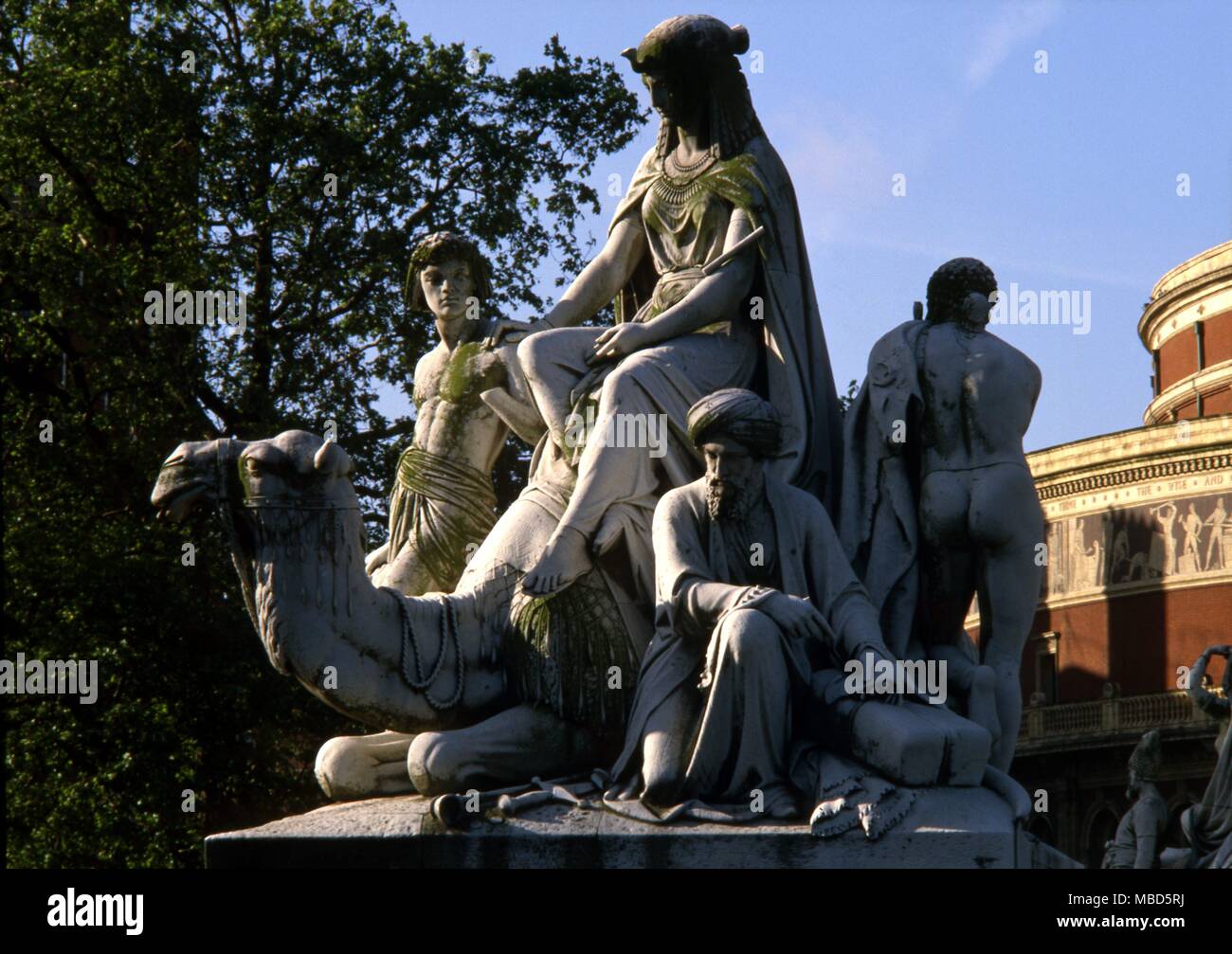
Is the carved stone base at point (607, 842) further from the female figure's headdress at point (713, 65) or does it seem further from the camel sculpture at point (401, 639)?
the female figure's headdress at point (713, 65)

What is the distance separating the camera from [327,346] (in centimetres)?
2369

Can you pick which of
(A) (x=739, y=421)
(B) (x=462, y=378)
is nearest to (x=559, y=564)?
(A) (x=739, y=421)

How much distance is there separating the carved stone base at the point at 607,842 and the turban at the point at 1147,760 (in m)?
13.8

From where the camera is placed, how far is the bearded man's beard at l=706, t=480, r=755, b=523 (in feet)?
28.6

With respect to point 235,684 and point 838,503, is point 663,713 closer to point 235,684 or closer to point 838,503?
point 838,503

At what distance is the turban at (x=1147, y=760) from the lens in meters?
22.0

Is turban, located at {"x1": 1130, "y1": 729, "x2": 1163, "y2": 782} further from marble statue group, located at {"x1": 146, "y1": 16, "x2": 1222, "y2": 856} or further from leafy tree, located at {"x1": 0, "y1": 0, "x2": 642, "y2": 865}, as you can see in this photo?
marble statue group, located at {"x1": 146, "y1": 16, "x2": 1222, "y2": 856}

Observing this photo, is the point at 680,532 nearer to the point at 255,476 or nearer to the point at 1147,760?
the point at 255,476

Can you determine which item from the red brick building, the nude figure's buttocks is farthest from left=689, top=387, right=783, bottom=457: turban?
the red brick building

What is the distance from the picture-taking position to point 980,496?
30.8ft

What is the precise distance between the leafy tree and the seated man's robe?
12.5 metres

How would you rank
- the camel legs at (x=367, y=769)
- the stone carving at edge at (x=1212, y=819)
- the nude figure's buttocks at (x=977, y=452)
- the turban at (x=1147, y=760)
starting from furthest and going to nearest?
the turban at (x=1147, y=760) → the stone carving at edge at (x=1212, y=819) → the nude figure's buttocks at (x=977, y=452) → the camel legs at (x=367, y=769)

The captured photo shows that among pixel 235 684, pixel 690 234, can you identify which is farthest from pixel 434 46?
pixel 690 234

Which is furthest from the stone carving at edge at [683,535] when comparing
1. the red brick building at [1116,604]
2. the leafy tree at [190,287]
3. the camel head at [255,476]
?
the red brick building at [1116,604]
